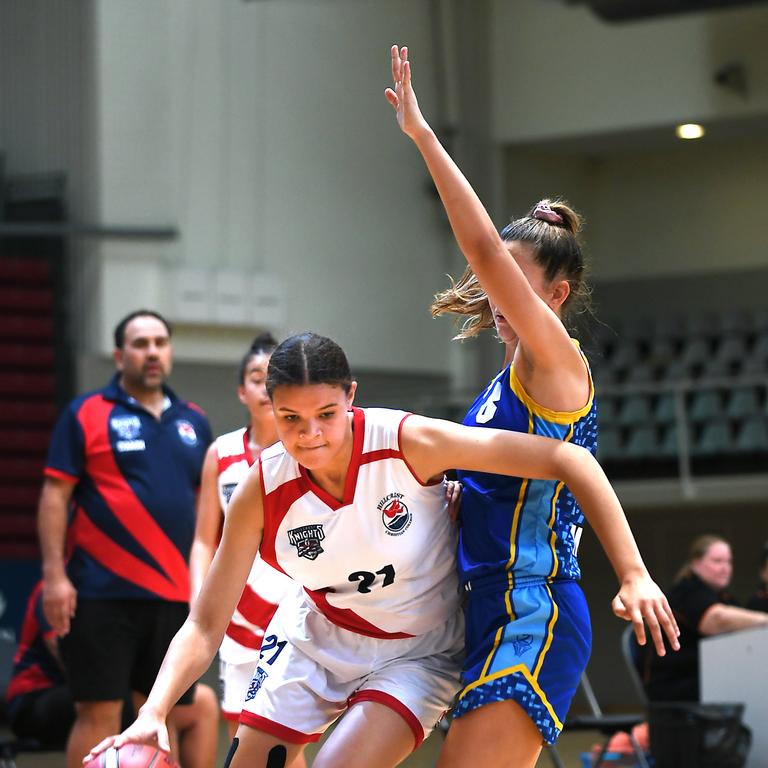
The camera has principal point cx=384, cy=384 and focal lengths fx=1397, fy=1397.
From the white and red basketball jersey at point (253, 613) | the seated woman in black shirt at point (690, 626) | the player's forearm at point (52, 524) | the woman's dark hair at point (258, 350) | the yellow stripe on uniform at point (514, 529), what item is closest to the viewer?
the yellow stripe on uniform at point (514, 529)

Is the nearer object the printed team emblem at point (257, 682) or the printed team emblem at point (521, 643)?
the printed team emblem at point (521, 643)

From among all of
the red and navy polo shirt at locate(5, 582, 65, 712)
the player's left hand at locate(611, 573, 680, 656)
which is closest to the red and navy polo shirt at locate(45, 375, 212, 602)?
the red and navy polo shirt at locate(5, 582, 65, 712)

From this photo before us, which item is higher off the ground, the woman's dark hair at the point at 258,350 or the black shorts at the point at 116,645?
the woman's dark hair at the point at 258,350

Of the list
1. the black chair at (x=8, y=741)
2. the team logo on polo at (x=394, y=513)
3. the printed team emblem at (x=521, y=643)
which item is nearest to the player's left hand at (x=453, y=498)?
the team logo on polo at (x=394, y=513)

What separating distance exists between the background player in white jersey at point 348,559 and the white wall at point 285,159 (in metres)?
9.12

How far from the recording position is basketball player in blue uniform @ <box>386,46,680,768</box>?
287 centimetres

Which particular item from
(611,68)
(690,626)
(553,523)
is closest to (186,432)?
(690,626)

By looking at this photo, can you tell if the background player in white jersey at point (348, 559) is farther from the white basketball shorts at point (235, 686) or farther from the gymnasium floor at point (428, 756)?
the gymnasium floor at point (428, 756)

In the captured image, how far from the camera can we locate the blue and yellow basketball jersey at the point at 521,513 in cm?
298

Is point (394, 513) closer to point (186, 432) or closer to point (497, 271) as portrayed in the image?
point (497, 271)

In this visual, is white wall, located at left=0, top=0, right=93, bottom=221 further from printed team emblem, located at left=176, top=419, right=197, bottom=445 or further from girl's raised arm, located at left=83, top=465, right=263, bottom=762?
girl's raised arm, located at left=83, top=465, right=263, bottom=762

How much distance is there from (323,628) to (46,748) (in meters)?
3.20

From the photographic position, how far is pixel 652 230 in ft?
53.0

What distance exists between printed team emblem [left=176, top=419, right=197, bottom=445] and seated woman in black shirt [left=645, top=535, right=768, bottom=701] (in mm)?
2465
